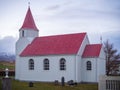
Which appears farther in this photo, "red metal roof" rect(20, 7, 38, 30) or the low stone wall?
"red metal roof" rect(20, 7, 38, 30)

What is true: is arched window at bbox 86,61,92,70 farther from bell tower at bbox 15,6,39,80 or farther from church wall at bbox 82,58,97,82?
bell tower at bbox 15,6,39,80

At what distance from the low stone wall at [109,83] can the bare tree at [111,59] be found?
2380cm

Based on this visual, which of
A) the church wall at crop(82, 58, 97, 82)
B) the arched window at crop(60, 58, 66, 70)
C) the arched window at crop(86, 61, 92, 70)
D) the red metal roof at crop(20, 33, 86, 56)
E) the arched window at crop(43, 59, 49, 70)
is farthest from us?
the arched window at crop(43, 59, 49, 70)

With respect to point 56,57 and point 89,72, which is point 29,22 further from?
point 89,72

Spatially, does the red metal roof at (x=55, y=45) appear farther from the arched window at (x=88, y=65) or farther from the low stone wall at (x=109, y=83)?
the low stone wall at (x=109, y=83)

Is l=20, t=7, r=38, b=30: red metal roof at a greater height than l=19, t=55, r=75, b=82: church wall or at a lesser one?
greater

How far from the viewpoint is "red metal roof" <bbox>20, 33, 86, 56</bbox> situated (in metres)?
34.3

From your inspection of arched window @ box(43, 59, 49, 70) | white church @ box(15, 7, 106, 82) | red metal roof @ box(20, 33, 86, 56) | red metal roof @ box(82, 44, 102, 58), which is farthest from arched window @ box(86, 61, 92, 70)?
arched window @ box(43, 59, 49, 70)

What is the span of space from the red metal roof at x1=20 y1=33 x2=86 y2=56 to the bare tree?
9763 mm

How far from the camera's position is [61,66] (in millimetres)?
34219

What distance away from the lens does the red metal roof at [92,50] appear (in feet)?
109

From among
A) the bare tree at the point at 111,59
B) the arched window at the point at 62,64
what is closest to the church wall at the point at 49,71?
the arched window at the point at 62,64

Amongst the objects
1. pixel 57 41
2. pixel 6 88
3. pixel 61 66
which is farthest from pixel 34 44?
pixel 6 88

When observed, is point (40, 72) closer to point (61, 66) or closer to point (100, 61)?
point (61, 66)
